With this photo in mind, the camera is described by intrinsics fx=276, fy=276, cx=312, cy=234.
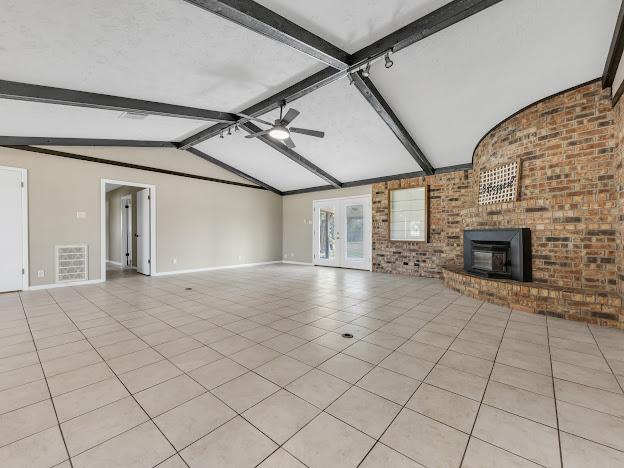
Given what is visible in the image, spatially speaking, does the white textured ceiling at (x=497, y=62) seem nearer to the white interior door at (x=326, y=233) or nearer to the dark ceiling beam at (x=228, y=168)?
the white interior door at (x=326, y=233)

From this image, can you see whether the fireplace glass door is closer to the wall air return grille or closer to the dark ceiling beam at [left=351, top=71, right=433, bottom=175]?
the dark ceiling beam at [left=351, top=71, right=433, bottom=175]

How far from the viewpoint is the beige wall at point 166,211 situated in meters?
5.19

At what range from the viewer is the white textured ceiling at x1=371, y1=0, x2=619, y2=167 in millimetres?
2633

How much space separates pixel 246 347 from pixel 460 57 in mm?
3969

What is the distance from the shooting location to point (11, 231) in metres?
4.86

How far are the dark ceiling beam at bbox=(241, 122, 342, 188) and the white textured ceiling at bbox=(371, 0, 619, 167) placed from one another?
2619 mm

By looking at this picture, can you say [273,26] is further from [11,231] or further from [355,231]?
[355,231]

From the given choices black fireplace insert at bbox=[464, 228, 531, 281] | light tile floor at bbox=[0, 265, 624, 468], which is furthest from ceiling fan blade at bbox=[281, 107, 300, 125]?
black fireplace insert at bbox=[464, 228, 531, 281]

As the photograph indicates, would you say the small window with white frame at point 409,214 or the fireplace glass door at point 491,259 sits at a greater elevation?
the small window with white frame at point 409,214

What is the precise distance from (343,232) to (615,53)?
612cm

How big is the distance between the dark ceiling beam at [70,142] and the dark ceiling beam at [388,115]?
5025 millimetres

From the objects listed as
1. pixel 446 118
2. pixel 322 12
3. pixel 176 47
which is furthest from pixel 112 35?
pixel 446 118

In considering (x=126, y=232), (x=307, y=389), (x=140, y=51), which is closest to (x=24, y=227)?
(x=126, y=232)

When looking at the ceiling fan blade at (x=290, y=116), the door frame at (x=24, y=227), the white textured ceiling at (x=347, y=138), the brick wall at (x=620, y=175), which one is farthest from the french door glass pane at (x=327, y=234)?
the door frame at (x=24, y=227)
